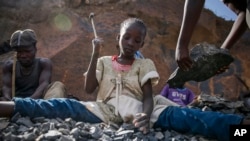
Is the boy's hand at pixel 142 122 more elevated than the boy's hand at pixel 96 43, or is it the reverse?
the boy's hand at pixel 96 43

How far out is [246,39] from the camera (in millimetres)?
6898

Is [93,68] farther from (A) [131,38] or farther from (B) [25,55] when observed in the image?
(B) [25,55]

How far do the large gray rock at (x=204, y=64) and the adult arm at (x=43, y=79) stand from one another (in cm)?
123

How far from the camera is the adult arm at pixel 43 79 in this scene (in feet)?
10.8

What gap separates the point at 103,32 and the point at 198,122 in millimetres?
3648

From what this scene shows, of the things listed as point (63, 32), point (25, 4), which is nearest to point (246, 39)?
point (63, 32)

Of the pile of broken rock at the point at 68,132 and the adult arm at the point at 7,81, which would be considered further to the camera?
the adult arm at the point at 7,81

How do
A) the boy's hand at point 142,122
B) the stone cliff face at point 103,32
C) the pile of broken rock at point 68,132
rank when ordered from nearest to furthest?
the pile of broken rock at point 68,132, the boy's hand at point 142,122, the stone cliff face at point 103,32

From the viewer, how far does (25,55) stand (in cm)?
356

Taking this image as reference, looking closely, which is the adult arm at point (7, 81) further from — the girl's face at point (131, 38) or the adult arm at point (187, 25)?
the adult arm at point (187, 25)

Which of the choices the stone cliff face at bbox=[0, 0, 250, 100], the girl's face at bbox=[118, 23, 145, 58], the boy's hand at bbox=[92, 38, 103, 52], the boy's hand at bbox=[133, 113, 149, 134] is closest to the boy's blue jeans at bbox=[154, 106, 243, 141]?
the boy's hand at bbox=[133, 113, 149, 134]

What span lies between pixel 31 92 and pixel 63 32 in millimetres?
2332

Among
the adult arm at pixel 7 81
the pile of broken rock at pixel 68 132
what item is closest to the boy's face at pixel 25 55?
the adult arm at pixel 7 81

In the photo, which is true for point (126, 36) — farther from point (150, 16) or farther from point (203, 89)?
point (150, 16)
